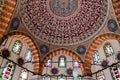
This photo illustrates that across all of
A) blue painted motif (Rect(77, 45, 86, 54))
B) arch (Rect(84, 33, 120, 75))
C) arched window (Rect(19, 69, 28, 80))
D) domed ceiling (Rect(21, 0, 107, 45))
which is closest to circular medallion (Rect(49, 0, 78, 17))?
domed ceiling (Rect(21, 0, 107, 45))

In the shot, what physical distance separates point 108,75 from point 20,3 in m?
7.14

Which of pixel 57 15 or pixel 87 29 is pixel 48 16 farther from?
pixel 87 29

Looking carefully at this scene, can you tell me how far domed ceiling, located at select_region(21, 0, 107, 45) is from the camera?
11.0 metres

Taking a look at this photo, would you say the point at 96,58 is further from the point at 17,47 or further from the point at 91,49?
the point at 17,47

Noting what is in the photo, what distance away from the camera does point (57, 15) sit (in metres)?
11.9

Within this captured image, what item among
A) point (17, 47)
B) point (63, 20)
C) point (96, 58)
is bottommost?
point (96, 58)

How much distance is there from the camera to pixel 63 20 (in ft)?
39.2

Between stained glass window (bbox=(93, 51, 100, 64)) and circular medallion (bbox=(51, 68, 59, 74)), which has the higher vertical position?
stained glass window (bbox=(93, 51, 100, 64))

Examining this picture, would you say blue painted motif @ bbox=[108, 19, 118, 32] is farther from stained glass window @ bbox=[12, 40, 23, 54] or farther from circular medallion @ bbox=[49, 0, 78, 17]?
stained glass window @ bbox=[12, 40, 23, 54]

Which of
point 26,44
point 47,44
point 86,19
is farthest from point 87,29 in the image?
point 26,44

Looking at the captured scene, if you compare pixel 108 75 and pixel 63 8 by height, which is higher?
pixel 63 8

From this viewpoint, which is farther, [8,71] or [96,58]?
[96,58]

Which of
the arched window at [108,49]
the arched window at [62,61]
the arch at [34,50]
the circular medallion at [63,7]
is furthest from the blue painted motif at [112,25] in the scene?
the arch at [34,50]

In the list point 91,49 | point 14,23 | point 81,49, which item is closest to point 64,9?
point 81,49
